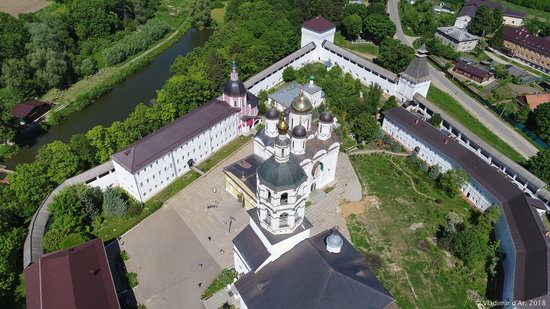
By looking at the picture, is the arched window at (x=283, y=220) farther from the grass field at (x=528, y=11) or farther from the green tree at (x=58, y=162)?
the grass field at (x=528, y=11)

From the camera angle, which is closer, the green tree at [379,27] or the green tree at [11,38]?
the green tree at [11,38]

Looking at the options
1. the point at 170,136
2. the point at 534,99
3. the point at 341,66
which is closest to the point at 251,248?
the point at 170,136

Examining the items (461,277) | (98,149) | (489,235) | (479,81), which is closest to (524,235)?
(489,235)

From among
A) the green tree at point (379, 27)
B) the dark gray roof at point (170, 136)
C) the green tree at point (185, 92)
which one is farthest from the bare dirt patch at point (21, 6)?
the green tree at point (379, 27)

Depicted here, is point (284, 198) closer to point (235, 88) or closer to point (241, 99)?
point (241, 99)

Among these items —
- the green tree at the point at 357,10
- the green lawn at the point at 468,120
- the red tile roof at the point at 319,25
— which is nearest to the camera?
the green lawn at the point at 468,120

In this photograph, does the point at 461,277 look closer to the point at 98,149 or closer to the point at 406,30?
the point at 98,149

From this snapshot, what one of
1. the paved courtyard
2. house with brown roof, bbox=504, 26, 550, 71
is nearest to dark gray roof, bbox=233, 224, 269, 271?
the paved courtyard
